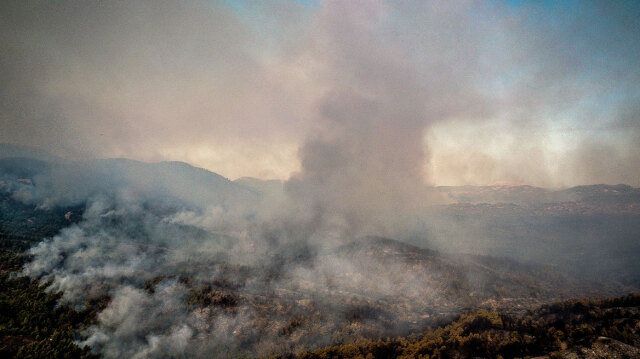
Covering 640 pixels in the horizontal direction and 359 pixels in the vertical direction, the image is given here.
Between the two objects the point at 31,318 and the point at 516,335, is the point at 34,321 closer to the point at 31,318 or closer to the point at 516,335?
the point at 31,318

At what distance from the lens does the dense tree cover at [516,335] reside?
36094 mm

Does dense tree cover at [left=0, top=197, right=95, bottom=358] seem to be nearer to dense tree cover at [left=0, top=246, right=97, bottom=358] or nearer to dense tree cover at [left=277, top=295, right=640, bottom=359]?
dense tree cover at [left=0, top=246, right=97, bottom=358]

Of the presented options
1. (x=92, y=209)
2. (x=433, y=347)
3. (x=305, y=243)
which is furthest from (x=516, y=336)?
(x=92, y=209)

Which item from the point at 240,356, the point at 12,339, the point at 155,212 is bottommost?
the point at 240,356

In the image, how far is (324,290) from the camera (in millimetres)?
67250

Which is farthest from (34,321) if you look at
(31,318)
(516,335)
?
(516,335)

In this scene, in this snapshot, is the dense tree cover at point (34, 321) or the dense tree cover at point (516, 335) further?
the dense tree cover at point (516, 335)

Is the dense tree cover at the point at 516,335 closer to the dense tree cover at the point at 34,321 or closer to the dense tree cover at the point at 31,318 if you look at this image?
the dense tree cover at the point at 34,321

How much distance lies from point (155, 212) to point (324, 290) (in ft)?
415

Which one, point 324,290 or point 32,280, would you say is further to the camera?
point 324,290

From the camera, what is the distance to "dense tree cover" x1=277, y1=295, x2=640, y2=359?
1421 inches

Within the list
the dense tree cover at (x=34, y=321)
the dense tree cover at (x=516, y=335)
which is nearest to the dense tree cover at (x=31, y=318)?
the dense tree cover at (x=34, y=321)

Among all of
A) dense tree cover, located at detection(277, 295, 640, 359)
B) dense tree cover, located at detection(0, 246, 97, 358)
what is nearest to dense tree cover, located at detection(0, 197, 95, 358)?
dense tree cover, located at detection(0, 246, 97, 358)

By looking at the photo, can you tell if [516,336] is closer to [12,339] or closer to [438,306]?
[438,306]
